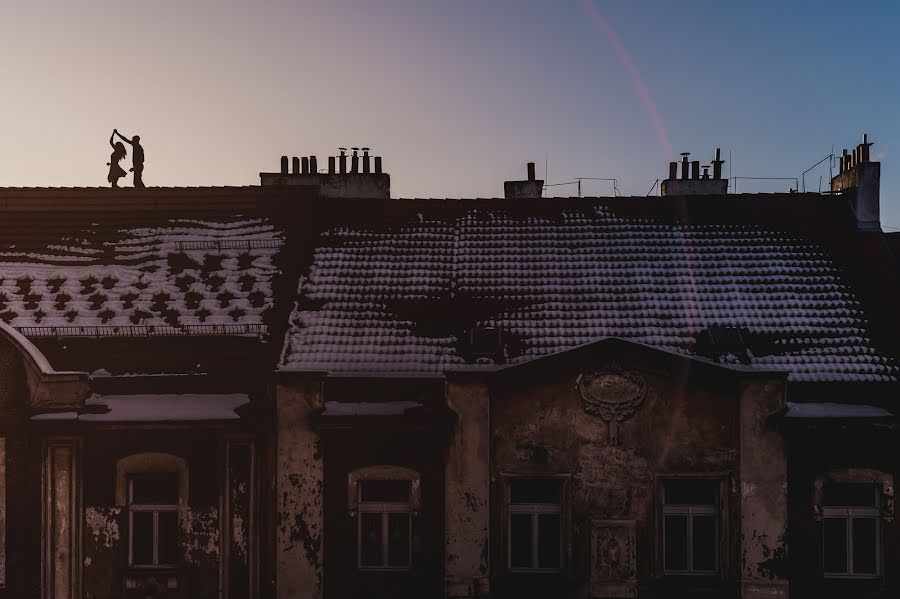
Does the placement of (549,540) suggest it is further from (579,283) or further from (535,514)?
(579,283)

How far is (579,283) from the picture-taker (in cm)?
1516

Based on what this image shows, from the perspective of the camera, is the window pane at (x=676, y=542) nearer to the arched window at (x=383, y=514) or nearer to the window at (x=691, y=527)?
the window at (x=691, y=527)

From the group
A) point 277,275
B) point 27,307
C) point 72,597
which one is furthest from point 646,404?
point 27,307

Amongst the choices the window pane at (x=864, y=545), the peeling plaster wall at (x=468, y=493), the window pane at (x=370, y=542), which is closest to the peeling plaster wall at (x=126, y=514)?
the window pane at (x=370, y=542)

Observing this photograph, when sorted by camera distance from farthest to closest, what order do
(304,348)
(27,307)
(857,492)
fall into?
(27,307) < (304,348) < (857,492)

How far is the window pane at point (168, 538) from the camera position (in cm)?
1285

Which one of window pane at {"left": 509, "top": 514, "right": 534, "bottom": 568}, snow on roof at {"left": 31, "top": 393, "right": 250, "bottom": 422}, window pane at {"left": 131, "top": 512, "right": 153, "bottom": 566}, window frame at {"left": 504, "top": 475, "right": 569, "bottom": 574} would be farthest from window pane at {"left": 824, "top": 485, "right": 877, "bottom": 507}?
window pane at {"left": 131, "top": 512, "right": 153, "bottom": 566}

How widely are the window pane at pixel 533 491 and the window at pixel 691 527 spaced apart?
1893 mm

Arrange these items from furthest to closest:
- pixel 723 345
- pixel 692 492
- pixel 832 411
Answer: pixel 723 345 < pixel 692 492 < pixel 832 411

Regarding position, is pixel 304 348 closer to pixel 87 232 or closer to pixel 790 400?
pixel 87 232

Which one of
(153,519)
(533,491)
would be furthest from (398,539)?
(153,519)

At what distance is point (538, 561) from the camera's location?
12641 mm

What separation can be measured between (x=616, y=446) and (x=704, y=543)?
2.20 m

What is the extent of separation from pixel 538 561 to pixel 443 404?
3085 mm
